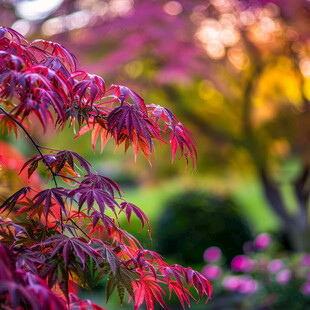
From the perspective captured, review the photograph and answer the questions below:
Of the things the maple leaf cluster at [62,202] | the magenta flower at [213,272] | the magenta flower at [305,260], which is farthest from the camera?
the magenta flower at [213,272]

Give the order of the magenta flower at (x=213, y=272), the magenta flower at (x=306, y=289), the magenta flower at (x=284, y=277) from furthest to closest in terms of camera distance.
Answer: the magenta flower at (x=213, y=272) → the magenta flower at (x=284, y=277) → the magenta flower at (x=306, y=289)

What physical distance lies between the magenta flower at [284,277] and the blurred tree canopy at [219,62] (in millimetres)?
1396

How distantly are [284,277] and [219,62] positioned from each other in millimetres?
2119

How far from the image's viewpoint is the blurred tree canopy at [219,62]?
11.6 ft

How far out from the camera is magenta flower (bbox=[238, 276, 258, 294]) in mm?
3262

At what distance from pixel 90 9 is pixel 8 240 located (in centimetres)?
298

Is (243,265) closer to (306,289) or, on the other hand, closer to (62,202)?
(306,289)

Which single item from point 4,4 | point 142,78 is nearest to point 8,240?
point 4,4

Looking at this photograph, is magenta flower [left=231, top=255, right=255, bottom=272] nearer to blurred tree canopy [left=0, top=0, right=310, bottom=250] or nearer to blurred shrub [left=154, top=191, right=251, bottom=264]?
blurred shrub [left=154, top=191, right=251, bottom=264]

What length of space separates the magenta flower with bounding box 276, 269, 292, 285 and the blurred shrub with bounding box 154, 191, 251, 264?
1.03m

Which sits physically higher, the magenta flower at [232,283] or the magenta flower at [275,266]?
the magenta flower at [275,266]

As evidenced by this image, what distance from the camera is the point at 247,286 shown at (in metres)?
3.28

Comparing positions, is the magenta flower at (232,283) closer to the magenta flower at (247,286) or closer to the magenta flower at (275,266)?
the magenta flower at (247,286)

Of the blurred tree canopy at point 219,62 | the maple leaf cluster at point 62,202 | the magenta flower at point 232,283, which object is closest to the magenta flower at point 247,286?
the magenta flower at point 232,283
